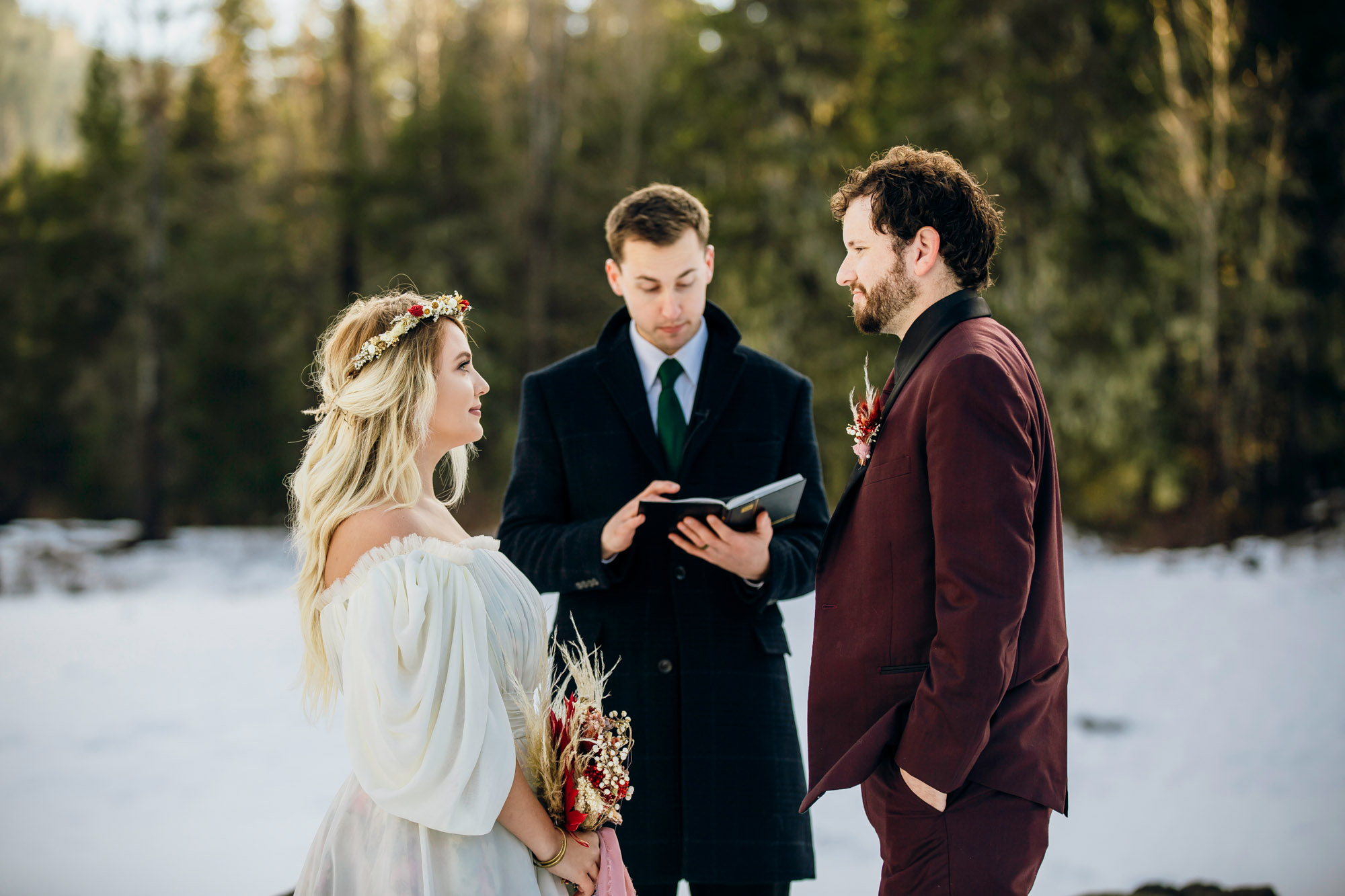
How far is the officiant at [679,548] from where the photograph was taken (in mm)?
2453

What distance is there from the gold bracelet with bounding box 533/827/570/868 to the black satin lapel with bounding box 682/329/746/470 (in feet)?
3.43

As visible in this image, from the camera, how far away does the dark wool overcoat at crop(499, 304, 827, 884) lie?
2.46m

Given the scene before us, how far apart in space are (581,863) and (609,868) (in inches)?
2.8

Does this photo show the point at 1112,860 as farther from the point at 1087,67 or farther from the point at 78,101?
the point at 78,101

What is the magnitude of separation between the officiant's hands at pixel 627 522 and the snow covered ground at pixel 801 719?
287 centimetres

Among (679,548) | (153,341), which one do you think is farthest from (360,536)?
(153,341)

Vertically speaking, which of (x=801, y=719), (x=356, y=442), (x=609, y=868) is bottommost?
(x=801, y=719)

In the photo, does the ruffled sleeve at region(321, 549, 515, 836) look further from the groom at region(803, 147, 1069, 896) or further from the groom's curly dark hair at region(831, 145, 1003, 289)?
the groom's curly dark hair at region(831, 145, 1003, 289)

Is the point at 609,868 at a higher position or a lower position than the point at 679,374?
lower

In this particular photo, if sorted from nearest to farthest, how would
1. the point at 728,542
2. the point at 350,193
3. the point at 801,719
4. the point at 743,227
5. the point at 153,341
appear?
1. the point at 728,542
2. the point at 801,719
3. the point at 743,227
4. the point at 153,341
5. the point at 350,193

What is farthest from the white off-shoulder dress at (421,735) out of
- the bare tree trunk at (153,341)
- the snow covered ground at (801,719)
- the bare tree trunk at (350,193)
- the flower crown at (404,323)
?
the bare tree trunk at (350,193)

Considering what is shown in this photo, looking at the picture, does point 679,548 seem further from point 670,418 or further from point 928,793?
point 928,793

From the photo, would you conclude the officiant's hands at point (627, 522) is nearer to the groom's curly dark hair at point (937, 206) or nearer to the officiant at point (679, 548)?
the officiant at point (679, 548)

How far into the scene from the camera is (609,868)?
1.89m
